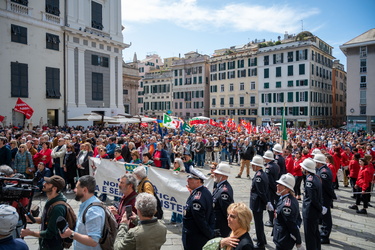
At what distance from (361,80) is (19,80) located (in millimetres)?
45426

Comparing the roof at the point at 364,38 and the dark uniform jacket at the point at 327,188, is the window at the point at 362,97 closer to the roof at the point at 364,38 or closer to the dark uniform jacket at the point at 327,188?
the roof at the point at 364,38

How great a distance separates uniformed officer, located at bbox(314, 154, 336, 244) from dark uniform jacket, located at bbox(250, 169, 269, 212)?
1670 mm

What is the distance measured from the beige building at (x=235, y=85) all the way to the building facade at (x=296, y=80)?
1.70 m

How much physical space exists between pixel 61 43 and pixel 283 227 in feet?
90.6

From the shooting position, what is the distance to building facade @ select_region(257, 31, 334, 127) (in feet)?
154

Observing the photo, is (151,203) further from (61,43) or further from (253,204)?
(61,43)

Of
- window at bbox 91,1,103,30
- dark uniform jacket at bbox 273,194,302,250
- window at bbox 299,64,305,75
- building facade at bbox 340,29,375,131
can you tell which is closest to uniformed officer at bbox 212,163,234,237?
dark uniform jacket at bbox 273,194,302,250

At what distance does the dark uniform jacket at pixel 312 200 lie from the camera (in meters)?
5.45

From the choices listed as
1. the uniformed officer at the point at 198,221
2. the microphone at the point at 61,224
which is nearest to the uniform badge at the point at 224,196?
the uniformed officer at the point at 198,221

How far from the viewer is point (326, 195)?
6.69 metres

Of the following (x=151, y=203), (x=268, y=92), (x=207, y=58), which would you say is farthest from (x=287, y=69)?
(x=151, y=203)

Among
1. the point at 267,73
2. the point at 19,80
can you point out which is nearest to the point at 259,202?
the point at 19,80

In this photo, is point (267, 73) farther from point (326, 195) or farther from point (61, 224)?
point (61, 224)

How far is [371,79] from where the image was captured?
134 feet
